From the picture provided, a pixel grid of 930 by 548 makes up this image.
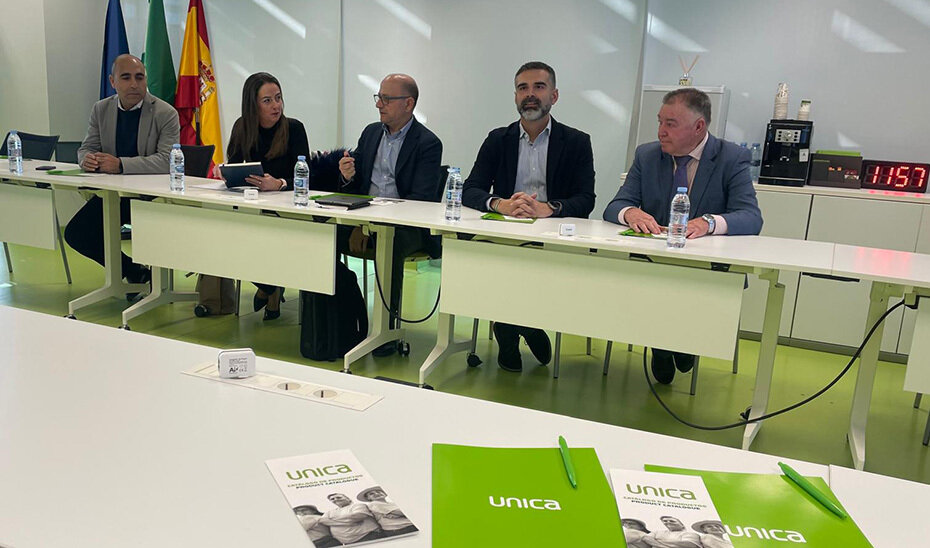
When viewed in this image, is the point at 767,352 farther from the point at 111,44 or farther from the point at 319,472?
the point at 111,44

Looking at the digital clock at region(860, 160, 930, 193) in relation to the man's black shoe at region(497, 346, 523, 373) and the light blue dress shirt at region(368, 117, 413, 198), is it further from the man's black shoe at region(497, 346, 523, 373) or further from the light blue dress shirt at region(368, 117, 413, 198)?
the light blue dress shirt at region(368, 117, 413, 198)

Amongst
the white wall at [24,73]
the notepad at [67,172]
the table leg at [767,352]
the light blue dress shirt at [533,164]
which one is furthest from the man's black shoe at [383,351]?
the white wall at [24,73]

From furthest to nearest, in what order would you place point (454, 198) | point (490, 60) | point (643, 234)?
point (490, 60), point (454, 198), point (643, 234)

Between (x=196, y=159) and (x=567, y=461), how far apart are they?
4066 millimetres

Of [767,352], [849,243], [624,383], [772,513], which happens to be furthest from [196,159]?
[772,513]

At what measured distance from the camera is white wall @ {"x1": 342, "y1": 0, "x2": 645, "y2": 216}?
5168 mm

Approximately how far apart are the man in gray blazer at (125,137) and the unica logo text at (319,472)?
3.68 meters

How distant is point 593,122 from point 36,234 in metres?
3.67

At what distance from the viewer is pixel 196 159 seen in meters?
4.55

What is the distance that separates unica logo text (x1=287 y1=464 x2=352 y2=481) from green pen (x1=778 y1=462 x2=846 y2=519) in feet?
2.18

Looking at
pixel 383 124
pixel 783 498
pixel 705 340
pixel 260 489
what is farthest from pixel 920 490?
pixel 383 124

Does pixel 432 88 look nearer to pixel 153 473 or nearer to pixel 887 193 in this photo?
pixel 887 193

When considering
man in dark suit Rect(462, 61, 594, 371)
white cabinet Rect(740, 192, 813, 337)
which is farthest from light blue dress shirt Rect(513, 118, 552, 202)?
white cabinet Rect(740, 192, 813, 337)

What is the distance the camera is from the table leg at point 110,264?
3.93 metres
